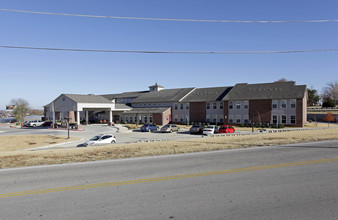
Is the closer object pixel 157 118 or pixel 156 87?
pixel 157 118

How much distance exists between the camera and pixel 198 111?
55.3 metres

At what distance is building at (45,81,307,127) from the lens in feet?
148

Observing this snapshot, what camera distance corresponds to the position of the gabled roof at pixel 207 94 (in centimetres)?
5379

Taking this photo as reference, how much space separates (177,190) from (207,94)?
50.6 meters

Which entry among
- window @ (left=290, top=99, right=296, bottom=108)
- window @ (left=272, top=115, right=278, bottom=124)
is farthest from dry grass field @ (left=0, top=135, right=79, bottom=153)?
window @ (left=290, top=99, right=296, bottom=108)

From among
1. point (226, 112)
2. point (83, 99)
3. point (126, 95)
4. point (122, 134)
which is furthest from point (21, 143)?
point (126, 95)

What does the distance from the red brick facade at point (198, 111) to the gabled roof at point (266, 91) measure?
226 inches

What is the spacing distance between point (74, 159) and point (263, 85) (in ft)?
151

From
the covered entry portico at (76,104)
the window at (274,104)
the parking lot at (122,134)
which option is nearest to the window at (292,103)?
the window at (274,104)

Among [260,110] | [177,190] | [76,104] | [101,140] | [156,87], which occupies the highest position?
[156,87]

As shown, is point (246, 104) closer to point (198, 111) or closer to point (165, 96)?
point (198, 111)

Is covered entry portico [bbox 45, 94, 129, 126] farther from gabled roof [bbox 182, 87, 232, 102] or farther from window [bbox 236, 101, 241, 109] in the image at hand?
window [bbox 236, 101, 241, 109]

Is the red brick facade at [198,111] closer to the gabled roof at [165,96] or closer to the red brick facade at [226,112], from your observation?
the gabled roof at [165,96]

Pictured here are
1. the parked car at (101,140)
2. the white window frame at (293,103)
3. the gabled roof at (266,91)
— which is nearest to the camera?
the parked car at (101,140)
